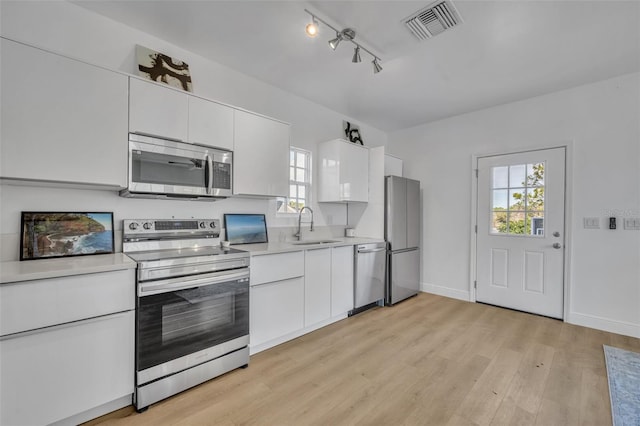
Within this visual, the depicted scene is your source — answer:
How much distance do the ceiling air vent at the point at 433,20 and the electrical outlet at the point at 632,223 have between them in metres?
2.76

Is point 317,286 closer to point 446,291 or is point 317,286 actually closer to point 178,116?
point 178,116

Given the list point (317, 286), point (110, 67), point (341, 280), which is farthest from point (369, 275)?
point (110, 67)

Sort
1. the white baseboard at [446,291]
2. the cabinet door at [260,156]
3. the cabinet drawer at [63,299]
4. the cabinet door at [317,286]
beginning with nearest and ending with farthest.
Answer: the cabinet drawer at [63,299] < the cabinet door at [260,156] < the cabinet door at [317,286] < the white baseboard at [446,291]

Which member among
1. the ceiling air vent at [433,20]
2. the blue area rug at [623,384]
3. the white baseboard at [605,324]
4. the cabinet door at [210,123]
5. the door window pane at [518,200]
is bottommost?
the blue area rug at [623,384]

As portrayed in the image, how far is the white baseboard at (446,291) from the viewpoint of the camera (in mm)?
3992

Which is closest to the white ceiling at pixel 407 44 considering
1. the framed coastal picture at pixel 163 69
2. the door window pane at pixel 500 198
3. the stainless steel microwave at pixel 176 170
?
the framed coastal picture at pixel 163 69

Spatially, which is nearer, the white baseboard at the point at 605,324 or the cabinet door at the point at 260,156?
the cabinet door at the point at 260,156

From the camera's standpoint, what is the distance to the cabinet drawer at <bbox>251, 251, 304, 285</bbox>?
2357 millimetres

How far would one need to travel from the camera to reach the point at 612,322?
2.96 m

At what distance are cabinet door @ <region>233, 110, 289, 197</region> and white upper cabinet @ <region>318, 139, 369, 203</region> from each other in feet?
2.79

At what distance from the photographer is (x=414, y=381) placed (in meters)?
2.07

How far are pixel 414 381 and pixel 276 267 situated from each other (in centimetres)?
141

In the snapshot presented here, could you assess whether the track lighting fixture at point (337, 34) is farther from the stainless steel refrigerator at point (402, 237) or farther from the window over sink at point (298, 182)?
the stainless steel refrigerator at point (402, 237)

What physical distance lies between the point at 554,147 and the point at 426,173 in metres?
1.58
